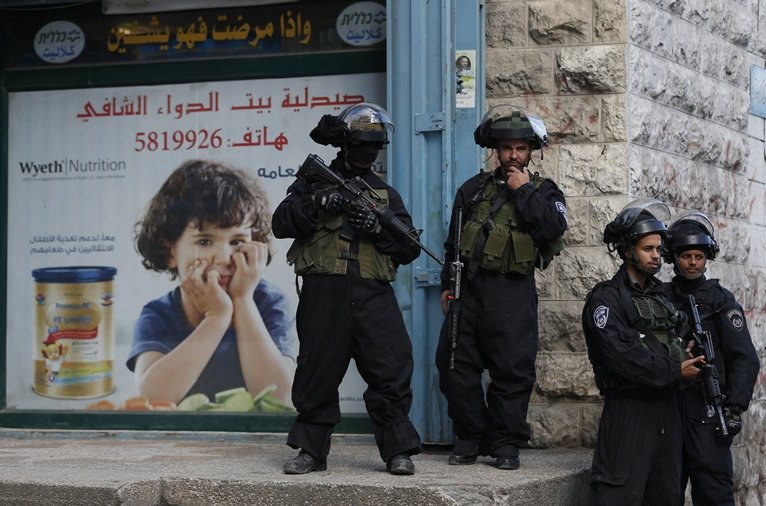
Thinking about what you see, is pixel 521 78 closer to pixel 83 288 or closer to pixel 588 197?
pixel 588 197

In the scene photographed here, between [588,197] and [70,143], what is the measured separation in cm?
353

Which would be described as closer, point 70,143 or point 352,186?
point 352,186

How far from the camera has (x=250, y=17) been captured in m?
8.79

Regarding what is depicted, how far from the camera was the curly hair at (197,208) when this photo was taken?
345 inches

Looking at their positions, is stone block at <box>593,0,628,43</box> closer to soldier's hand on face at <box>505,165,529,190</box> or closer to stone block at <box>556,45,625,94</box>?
stone block at <box>556,45,625,94</box>

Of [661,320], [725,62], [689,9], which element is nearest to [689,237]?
[661,320]

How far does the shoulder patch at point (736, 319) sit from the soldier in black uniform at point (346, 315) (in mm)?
1677

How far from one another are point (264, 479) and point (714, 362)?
233 centimetres

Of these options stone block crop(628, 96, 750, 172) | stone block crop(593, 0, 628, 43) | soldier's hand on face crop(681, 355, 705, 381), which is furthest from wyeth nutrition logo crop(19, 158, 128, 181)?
soldier's hand on face crop(681, 355, 705, 381)

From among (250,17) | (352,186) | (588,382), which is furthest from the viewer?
(250,17)

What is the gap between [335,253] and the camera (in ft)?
21.9

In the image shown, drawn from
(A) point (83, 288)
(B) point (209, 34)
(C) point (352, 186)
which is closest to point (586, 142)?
(C) point (352, 186)

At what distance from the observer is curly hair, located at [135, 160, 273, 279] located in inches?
345

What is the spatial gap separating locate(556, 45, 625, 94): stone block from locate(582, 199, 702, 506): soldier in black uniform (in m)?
1.29
